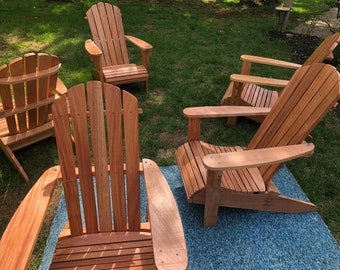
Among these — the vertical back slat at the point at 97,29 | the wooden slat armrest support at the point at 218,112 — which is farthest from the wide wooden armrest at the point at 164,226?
the vertical back slat at the point at 97,29

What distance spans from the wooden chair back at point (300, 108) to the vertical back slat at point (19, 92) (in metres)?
2.07

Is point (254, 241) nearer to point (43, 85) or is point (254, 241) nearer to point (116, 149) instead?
point (116, 149)

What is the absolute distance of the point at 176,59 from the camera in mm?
5465

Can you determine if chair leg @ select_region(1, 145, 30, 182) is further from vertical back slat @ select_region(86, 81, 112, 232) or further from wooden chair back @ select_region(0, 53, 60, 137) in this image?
vertical back slat @ select_region(86, 81, 112, 232)

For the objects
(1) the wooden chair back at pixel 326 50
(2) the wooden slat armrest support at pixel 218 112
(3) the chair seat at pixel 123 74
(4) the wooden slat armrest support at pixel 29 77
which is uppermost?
(1) the wooden chair back at pixel 326 50

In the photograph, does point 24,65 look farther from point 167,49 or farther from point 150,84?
point 167,49

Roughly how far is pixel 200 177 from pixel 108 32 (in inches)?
122

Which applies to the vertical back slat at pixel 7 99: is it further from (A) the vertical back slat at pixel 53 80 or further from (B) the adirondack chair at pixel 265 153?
(B) the adirondack chair at pixel 265 153

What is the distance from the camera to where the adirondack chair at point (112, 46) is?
425 centimetres

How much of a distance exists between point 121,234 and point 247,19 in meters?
7.17

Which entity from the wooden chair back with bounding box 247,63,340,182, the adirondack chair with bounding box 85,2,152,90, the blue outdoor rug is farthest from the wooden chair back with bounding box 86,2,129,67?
the wooden chair back with bounding box 247,63,340,182

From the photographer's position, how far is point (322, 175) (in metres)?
3.10

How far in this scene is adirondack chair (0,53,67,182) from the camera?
2.51 m

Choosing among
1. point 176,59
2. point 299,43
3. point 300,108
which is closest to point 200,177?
point 300,108
